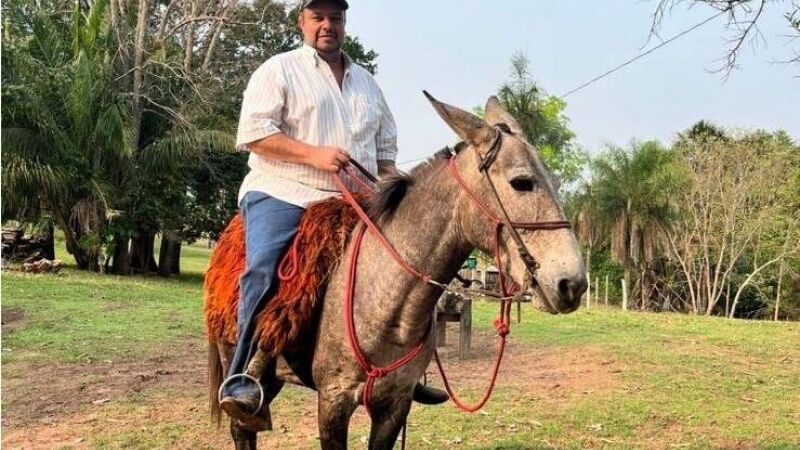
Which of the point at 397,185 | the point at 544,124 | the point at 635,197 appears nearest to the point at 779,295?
the point at 635,197

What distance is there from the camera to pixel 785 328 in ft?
48.4

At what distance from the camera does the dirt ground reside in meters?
5.61

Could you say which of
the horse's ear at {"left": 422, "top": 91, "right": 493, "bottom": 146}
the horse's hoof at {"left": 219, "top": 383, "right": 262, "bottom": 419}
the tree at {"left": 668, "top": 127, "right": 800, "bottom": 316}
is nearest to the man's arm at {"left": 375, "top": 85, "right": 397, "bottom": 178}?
the horse's ear at {"left": 422, "top": 91, "right": 493, "bottom": 146}

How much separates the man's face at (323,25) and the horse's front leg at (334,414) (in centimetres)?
161

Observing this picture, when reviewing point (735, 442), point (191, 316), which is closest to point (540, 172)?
point (735, 442)

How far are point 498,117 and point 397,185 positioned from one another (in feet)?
1.64

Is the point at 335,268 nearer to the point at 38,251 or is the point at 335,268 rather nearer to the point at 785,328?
the point at 785,328

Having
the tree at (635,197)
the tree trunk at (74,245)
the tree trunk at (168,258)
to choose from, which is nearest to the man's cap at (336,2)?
the tree trunk at (74,245)

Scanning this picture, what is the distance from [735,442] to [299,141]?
185 inches

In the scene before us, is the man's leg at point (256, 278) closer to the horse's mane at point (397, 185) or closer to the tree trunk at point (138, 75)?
the horse's mane at point (397, 185)

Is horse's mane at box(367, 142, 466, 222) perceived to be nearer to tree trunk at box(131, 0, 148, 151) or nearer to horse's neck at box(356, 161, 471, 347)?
horse's neck at box(356, 161, 471, 347)

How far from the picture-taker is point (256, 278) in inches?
125

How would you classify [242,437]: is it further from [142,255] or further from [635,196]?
[635,196]

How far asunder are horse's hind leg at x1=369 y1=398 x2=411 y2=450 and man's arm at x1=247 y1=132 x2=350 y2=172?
1064mm
